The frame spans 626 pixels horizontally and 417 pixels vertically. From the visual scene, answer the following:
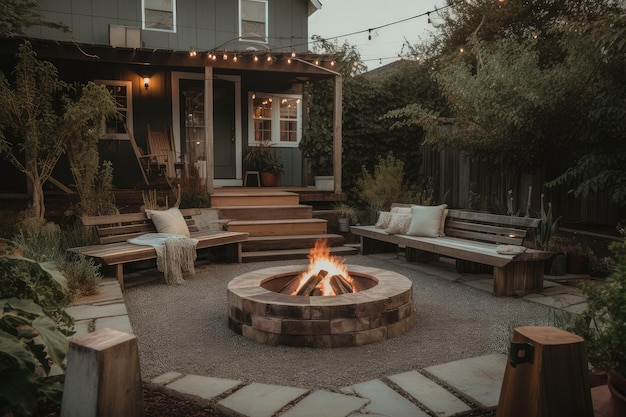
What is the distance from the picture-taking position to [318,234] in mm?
8203

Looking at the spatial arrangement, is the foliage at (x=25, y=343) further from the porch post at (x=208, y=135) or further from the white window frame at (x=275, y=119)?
the white window frame at (x=275, y=119)

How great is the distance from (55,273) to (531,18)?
12.5m

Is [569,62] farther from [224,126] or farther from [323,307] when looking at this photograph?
[224,126]

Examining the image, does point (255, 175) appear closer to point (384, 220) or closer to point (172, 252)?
point (384, 220)

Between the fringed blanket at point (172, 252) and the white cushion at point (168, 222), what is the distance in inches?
9.0

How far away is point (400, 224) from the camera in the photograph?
697cm

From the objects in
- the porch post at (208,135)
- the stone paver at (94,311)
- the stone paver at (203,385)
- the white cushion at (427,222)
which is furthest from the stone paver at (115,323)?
the porch post at (208,135)

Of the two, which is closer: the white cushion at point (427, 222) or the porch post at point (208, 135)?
the white cushion at point (427, 222)

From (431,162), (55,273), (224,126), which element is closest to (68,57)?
(224,126)

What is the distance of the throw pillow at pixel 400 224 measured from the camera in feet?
22.8

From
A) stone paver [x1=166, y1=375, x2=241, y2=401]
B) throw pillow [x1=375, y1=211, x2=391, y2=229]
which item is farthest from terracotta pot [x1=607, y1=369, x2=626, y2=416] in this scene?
throw pillow [x1=375, y1=211, x2=391, y2=229]

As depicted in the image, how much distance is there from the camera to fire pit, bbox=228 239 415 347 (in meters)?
3.70

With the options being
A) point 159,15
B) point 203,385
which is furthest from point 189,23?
point 203,385

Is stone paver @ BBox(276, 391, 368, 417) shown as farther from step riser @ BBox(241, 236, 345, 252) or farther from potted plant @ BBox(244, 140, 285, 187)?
potted plant @ BBox(244, 140, 285, 187)
